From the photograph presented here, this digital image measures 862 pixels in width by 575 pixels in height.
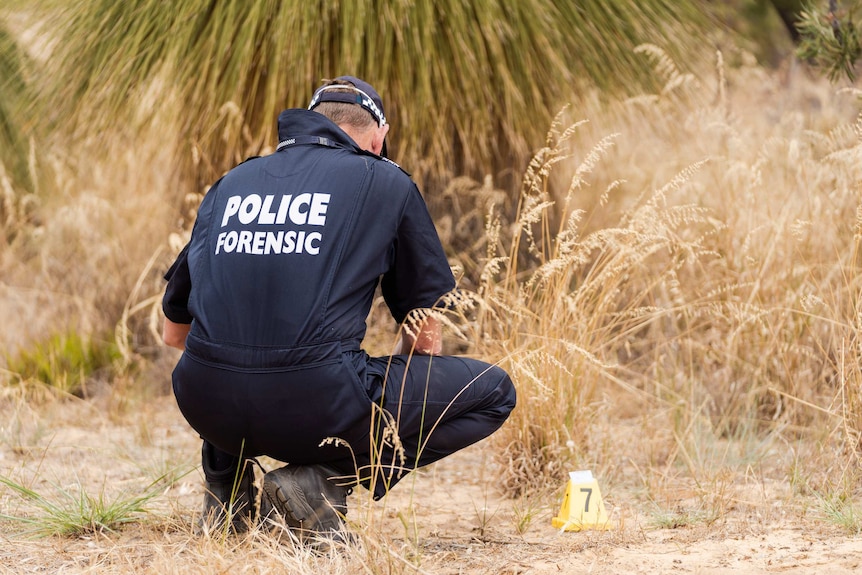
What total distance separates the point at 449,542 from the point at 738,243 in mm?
1596

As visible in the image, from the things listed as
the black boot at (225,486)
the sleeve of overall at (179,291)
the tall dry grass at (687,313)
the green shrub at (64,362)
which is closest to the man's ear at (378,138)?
the tall dry grass at (687,313)

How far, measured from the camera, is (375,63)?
3.13 meters

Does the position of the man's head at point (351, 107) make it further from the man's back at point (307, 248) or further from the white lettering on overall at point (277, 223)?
the white lettering on overall at point (277, 223)

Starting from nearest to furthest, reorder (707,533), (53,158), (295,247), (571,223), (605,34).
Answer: (295,247)
(707,533)
(571,223)
(605,34)
(53,158)

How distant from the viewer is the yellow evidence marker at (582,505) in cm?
206

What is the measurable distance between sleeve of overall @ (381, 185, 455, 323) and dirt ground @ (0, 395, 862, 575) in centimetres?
39

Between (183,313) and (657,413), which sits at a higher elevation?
(183,313)

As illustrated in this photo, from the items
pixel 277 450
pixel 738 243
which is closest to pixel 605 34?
pixel 738 243

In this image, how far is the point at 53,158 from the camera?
4.07 m

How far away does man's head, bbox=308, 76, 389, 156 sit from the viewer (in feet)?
6.76

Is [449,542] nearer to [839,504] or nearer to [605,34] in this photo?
[839,504]

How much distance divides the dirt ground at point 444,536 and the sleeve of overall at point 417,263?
39 cm

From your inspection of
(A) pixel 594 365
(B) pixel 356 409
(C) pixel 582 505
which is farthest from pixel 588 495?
(B) pixel 356 409

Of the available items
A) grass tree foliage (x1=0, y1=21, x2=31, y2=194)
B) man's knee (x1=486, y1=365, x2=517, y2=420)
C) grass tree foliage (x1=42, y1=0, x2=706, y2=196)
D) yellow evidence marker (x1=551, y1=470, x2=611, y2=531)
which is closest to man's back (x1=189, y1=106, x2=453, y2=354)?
man's knee (x1=486, y1=365, x2=517, y2=420)
